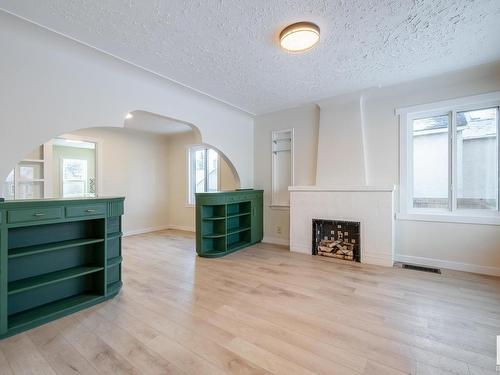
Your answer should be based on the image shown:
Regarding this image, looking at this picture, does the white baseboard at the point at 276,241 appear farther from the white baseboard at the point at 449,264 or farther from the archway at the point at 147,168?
the white baseboard at the point at 449,264

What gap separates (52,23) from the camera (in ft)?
6.72

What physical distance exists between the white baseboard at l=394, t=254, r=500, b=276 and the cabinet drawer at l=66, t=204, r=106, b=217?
417cm

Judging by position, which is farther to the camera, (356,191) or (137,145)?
(137,145)

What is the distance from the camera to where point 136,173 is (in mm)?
5918

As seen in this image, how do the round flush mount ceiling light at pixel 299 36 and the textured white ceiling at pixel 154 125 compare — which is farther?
the textured white ceiling at pixel 154 125

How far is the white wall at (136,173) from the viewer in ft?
17.6

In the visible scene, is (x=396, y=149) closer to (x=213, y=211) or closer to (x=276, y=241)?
(x=276, y=241)

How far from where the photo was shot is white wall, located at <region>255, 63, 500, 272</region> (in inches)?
121

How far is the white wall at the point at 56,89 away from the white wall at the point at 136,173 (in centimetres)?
294

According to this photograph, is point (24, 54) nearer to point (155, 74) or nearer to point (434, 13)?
point (155, 74)

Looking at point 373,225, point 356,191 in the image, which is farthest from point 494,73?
point 373,225

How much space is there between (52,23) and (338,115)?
3856mm

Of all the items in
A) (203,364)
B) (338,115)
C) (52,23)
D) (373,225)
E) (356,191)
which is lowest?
(203,364)

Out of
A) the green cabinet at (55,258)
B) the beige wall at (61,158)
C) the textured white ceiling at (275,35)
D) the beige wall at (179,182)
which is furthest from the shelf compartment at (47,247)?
the beige wall at (61,158)
